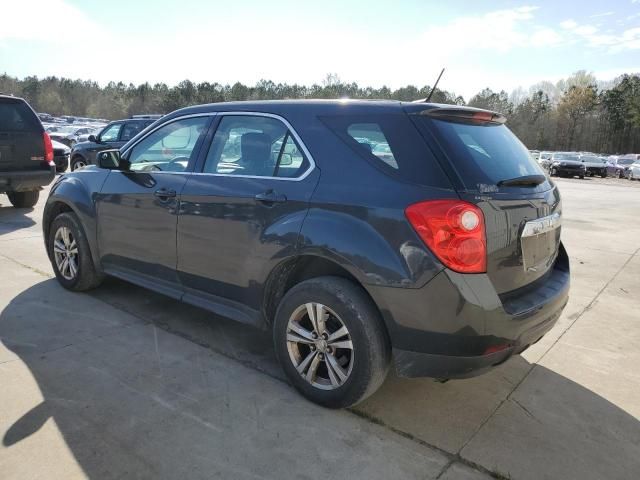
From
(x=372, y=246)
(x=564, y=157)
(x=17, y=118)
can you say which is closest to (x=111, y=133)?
(x=17, y=118)

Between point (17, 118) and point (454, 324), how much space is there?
8.45m

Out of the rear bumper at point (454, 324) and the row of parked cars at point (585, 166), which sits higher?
the rear bumper at point (454, 324)

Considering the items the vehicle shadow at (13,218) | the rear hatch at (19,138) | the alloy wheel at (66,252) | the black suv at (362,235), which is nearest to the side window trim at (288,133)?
the black suv at (362,235)

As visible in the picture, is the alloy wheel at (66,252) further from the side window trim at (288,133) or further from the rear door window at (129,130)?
the rear door window at (129,130)

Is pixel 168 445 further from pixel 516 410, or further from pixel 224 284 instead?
pixel 516 410

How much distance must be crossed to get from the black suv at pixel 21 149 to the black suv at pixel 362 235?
18.6 ft

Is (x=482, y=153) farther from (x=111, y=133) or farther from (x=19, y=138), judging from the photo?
(x=111, y=133)

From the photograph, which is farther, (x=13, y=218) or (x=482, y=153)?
(x=13, y=218)

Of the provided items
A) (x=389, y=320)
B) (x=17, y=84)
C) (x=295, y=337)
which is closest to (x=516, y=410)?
(x=389, y=320)

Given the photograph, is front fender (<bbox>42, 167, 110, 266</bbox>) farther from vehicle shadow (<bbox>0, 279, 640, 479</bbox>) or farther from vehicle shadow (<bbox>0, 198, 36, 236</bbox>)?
vehicle shadow (<bbox>0, 198, 36, 236</bbox>)

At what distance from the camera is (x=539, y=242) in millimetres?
2869

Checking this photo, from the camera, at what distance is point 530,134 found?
80375mm

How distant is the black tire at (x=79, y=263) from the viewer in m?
4.54

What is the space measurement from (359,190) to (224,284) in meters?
1.24
